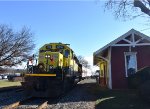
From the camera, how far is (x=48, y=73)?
20.1 metres

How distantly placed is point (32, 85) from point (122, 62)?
8.12 metres

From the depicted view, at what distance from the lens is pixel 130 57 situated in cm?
2409

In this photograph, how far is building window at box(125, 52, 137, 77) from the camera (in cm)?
2391

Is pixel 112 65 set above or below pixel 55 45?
below

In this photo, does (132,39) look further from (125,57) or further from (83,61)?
(83,61)

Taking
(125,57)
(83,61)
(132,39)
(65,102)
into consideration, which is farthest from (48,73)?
(83,61)

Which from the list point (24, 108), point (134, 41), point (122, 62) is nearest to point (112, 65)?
point (122, 62)

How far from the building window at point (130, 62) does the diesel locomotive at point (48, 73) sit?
4766 mm

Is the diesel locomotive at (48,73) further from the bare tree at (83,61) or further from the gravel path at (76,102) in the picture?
the bare tree at (83,61)

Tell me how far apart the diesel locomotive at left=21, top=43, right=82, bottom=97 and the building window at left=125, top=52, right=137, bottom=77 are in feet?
15.6

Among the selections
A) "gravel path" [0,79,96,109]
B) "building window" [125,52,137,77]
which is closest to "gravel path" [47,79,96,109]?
"gravel path" [0,79,96,109]

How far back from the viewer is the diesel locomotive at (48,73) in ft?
63.0

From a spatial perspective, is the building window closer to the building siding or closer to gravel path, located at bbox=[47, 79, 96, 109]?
the building siding

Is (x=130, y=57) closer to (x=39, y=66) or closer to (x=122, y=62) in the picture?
(x=122, y=62)
